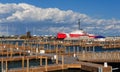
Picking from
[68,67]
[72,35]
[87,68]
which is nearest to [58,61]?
[68,67]

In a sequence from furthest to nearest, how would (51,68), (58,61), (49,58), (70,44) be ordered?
(70,44) < (49,58) < (58,61) < (51,68)

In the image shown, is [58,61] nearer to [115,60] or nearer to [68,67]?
[68,67]

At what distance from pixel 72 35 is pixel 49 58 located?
116 meters

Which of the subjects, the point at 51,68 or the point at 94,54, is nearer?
Answer: the point at 51,68

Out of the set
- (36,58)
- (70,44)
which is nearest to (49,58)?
(36,58)

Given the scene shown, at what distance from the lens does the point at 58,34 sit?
172 meters

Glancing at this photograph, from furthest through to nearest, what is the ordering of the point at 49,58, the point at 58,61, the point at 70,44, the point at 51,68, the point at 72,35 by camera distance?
1. the point at 72,35
2. the point at 70,44
3. the point at 49,58
4. the point at 58,61
5. the point at 51,68

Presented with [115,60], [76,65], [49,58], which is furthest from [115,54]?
[49,58]

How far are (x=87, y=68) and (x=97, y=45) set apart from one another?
75.8 metres

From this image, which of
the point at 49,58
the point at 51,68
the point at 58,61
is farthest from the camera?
the point at 49,58

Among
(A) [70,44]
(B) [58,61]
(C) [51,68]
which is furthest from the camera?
(A) [70,44]

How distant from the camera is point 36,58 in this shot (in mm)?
55000

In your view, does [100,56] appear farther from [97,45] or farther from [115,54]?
[97,45]

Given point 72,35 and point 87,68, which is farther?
point 72,35
